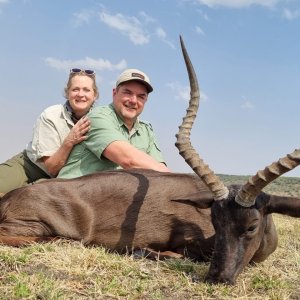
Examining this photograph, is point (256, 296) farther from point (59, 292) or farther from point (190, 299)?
point (59, 292)

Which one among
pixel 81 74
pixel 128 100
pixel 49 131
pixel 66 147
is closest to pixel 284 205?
pixel 128 100

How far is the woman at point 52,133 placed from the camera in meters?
9.27

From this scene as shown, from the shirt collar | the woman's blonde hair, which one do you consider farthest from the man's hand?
the woman's blonde hair

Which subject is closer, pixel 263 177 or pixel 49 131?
pixel 263 177

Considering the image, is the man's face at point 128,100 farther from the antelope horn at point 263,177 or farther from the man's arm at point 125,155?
the antelope horn at point 263,177

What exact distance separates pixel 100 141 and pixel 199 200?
2.09 meters

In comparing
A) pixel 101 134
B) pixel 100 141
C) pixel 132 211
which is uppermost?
pixel 101 134

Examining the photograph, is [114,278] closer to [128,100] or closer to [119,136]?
[119,136]

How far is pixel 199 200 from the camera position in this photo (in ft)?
21.9

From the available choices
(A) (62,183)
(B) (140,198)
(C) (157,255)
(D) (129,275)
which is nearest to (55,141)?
(A) (62,183)

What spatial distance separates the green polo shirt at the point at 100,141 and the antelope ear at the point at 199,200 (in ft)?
5.60

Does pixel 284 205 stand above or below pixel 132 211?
above

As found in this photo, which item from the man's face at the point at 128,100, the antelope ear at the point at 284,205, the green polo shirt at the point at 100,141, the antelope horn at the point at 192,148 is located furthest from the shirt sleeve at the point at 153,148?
the antelope ear at the point at 284,205

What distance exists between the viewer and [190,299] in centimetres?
533
